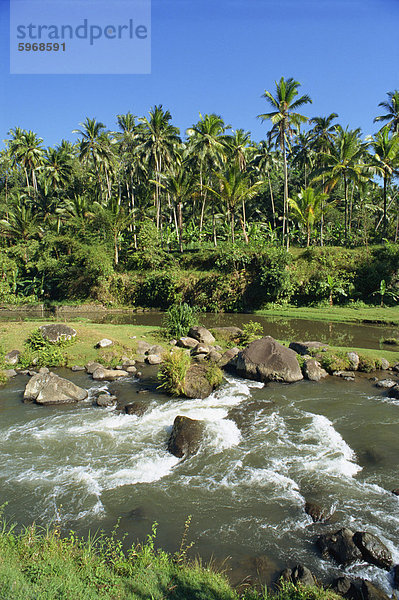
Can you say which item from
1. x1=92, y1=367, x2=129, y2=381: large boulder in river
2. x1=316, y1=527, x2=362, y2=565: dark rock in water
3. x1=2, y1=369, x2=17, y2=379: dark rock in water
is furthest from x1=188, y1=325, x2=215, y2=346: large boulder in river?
x1=316, y1=527, x2=362, y2=565: dark rock in water

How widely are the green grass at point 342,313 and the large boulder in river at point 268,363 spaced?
39.1 ft

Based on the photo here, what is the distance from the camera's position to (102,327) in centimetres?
2014

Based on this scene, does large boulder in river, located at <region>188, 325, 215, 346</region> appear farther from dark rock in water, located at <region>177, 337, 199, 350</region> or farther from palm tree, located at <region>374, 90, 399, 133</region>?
palm tree, located at <region>374, 90, 399, 133</region>

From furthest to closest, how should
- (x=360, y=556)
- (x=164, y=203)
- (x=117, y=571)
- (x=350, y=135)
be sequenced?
(x=164, y=203) → (x=350, y=135) → (x=360, y=556) → (x=117, y=571)

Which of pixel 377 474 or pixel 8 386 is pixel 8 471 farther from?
pixel 377 474

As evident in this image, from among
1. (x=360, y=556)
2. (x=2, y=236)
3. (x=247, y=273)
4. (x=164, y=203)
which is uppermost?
(x=164, y=203)

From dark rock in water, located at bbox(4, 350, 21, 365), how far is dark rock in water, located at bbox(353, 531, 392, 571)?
548 inches

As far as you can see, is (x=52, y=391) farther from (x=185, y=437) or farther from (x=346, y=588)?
(x=346, y=588)

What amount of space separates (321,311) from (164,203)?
34.1 m

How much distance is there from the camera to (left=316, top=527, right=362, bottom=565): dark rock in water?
559cm

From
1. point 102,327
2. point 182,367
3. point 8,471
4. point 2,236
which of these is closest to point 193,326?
point 102,327

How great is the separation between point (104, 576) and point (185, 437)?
14.4ft

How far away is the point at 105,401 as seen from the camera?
11531 mm

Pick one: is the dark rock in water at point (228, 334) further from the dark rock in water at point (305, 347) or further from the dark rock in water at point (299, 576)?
the dark rock in water at point (299, 576)
